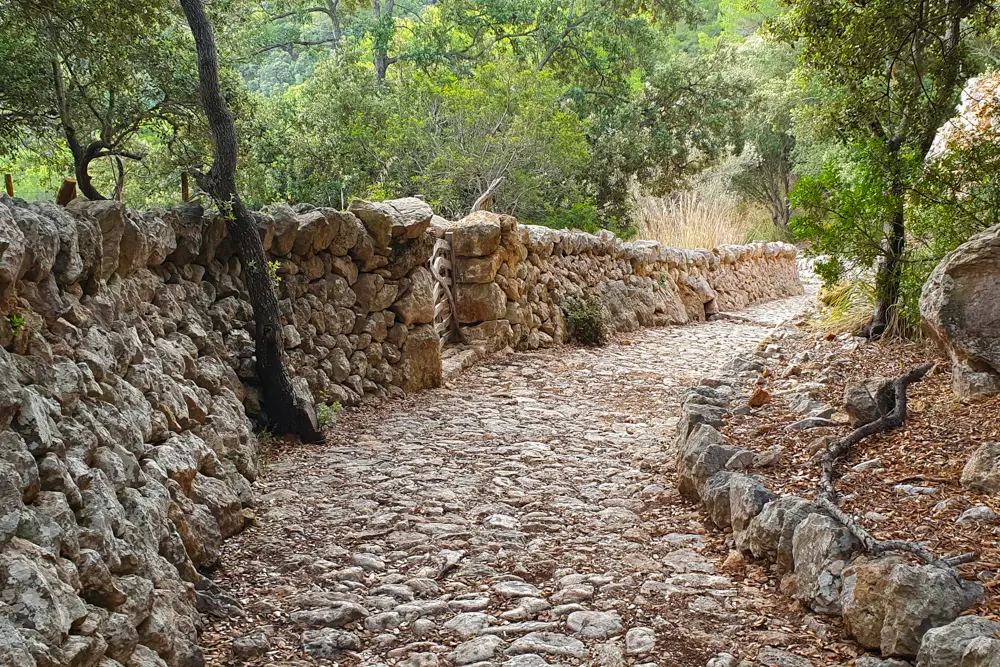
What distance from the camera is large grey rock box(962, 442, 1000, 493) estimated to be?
2.88 m

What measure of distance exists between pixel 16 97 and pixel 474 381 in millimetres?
4202

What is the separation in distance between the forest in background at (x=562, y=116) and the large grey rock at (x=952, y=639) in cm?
333

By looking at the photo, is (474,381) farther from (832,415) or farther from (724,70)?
(724,70)

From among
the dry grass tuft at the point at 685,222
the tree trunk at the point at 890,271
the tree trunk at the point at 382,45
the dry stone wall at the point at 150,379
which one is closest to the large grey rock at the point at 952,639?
the dry stone wall at the point at 150,379

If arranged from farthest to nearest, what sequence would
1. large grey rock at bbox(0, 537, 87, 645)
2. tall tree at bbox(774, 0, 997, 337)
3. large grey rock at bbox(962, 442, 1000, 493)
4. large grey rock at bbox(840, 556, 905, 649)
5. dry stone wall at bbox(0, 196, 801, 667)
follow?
tall tree at bbox(774, 0, 997, 337) → large grey rock at bbox(962, 442, 1000, 493) → large grey rock at bbox(840, 556, 905, 649) → dry stone wall at bbox(0, 196, 801, 667) → large grey rock at bbox(0, 537, 87, 645)

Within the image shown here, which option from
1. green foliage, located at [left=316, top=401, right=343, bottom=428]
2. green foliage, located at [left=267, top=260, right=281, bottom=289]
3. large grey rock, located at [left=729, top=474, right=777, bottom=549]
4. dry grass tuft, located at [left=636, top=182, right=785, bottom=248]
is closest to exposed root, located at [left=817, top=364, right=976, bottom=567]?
large grey rock, located at [left=729, top=474, right=777, bottom=549]

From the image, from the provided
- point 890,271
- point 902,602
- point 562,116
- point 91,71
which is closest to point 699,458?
point 902,602

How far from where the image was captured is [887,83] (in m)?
5.37

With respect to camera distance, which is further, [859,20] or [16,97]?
[16,97]

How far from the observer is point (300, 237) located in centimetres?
546

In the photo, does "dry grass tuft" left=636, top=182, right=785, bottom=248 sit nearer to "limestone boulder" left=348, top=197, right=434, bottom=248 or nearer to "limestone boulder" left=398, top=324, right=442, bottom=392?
"limestone boulder" left=398, top=324, right=442, bottom=392

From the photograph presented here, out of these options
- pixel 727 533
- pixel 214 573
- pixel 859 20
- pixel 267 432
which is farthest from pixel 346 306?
pixel 859 20

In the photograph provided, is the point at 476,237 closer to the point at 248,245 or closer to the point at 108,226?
the point at 248,245

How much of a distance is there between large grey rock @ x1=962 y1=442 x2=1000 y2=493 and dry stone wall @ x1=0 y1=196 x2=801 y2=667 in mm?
2825
